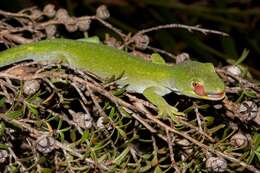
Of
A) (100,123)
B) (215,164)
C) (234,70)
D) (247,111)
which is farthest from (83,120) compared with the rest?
(234,70)

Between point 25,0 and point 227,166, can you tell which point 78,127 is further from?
point 25,0

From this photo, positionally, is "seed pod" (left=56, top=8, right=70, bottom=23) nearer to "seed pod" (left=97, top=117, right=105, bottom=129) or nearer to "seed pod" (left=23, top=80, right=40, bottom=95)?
"seed pod" (left=23, top=80, right=40, bottom=95)

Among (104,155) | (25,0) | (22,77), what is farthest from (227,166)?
(25,0)

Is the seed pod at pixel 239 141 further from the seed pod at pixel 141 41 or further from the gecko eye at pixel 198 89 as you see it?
the seed pod at pixel 141 41

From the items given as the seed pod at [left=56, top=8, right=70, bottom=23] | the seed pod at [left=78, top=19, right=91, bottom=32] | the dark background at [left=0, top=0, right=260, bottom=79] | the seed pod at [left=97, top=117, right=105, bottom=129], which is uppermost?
the seed pod at [left=56, top=8, right=70, bottom=23]

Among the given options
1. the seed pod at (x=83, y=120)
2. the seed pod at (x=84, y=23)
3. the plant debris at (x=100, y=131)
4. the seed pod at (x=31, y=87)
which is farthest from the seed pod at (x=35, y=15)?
the seed pod at (x=83, y=120)

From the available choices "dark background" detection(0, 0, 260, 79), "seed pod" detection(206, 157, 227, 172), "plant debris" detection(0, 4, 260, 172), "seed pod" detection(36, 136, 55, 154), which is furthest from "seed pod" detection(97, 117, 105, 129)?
"dark background" detection(0, 0, 260, 79)
